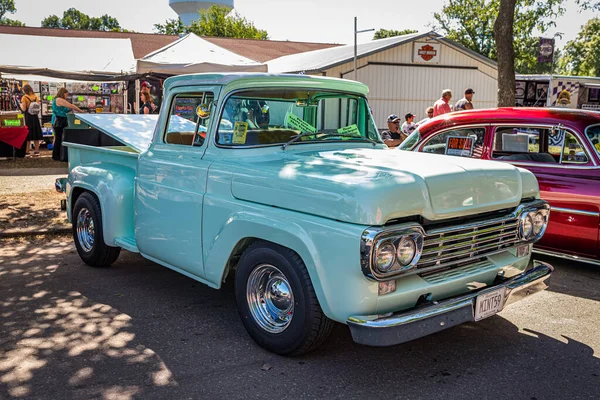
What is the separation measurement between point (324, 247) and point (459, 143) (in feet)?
13.1

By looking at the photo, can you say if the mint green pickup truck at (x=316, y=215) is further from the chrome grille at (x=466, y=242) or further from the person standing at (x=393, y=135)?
the person standing at (x=393, y=135)

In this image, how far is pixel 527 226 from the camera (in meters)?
4.20

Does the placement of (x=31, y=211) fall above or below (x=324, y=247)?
below

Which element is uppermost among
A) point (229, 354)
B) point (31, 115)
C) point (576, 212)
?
point (31, 115)

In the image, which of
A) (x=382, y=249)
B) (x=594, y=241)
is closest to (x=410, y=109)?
(x=594, y=241)

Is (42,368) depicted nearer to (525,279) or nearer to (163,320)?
(163,320)

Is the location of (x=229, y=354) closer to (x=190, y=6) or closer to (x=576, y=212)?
(x=576, y=212)

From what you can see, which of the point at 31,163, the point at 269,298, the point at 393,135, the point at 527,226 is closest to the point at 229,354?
the point at 269,298

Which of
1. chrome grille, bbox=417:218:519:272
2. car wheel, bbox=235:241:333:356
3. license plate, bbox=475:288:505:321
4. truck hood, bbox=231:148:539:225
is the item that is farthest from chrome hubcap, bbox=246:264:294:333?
license plate, bbox=475:288:505:321

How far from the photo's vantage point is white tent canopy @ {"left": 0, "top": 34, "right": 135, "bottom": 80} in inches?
628

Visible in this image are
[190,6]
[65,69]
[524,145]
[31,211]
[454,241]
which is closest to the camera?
[454,241]

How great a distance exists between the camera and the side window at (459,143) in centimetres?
679

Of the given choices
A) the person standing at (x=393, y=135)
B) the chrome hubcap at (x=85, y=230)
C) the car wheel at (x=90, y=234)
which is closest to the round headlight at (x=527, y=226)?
the car wheel at (x=90, y=234)

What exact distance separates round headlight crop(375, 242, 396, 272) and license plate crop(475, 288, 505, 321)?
69 cm
